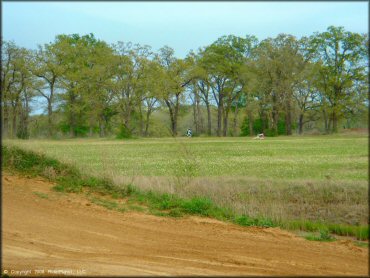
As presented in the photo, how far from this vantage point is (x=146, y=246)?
925cm

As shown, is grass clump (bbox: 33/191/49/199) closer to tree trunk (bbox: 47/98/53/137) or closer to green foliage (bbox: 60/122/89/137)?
tree trunk (bbox: 47/98/53/137)

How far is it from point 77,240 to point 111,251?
105 centimetres

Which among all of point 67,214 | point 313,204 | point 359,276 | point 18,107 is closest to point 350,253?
point 359,276

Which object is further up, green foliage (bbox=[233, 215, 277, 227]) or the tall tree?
the tall tree

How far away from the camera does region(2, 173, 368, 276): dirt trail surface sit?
744cm

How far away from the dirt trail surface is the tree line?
155 ft

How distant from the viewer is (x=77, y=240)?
929 cm

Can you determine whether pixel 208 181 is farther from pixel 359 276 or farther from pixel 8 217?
pixel 359 276

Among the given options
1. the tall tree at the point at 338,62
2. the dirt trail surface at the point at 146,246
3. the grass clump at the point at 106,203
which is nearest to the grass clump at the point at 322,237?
the dirt trail surface at the point at 146,246

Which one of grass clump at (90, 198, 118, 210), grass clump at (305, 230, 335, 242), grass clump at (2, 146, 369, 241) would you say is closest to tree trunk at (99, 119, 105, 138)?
grass clump at (2, 146, 369, 241)

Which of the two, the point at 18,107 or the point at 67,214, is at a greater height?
the point at 18,107

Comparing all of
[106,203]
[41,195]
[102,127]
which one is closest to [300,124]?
[102,127]

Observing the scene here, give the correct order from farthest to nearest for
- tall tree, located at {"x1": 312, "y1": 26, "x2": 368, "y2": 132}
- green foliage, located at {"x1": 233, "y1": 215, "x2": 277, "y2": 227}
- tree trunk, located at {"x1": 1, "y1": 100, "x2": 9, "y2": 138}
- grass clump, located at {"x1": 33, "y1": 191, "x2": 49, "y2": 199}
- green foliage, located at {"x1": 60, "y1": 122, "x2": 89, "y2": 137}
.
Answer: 1. green foliage, located at {"x1": 60, "y1": 122, "x2": 89, "y2": 137}
2. tall tree, located at {"x1": 312, "y1": 26, "x2": 368, "y2": 132}
3. tree trunk, located at {"x1": 1, "y1": 100, "x2": 9, "y2": 138}
4. grass clump, located at {"x1": 33, "y1": 191, "x2": 49, "y2": 199}
5. green foliage, located at {"x1": 233, "y1": 215, "x2": 277, "y2": 227}

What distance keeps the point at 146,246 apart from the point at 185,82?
61.8m
